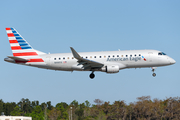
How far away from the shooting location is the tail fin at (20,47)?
52.2m

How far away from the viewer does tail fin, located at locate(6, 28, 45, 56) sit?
52.9 meters

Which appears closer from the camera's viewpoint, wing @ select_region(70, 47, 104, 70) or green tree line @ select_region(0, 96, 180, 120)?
wing @ select_region(70, 47, 104, 70)

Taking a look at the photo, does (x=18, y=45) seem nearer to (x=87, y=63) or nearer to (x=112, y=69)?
(x=87, y=63)

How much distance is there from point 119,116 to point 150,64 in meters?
54.3

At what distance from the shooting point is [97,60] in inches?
1944

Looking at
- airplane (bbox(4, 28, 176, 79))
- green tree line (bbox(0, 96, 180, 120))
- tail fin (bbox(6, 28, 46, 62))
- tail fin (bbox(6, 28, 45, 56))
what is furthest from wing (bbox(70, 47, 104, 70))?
green tree line (bbox(0, 96, 180, 120))

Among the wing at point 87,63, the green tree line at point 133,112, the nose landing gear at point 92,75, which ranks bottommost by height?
the green tree line at point 133,112

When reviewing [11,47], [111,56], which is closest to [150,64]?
[111,56]

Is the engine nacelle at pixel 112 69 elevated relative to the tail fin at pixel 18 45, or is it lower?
lower

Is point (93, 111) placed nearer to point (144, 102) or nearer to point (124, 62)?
point (144, 102)

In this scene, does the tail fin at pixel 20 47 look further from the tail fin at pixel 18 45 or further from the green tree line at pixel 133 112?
the green tree line at pixel 133 112

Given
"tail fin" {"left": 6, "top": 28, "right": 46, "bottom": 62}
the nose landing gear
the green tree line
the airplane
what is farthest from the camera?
the green tree line

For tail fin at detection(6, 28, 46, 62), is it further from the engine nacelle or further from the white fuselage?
the engine nacelle

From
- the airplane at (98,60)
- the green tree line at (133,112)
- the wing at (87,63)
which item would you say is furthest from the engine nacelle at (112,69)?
the green tree line at (133,112)
